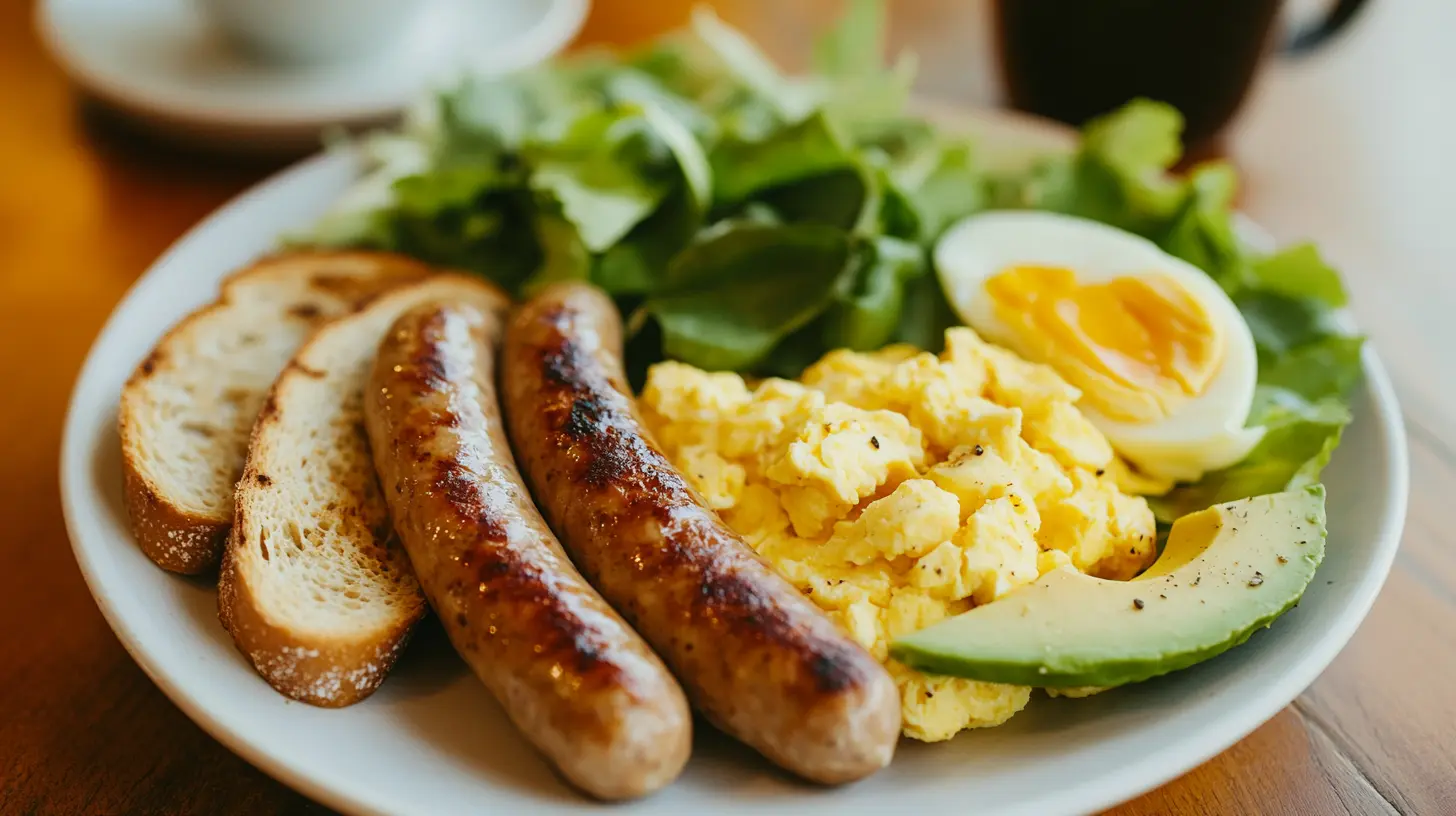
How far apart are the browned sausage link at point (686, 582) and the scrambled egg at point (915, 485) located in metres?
0.11

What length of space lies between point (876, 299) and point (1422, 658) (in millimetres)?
1203

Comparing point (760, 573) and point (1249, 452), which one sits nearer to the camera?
point (760, 573)

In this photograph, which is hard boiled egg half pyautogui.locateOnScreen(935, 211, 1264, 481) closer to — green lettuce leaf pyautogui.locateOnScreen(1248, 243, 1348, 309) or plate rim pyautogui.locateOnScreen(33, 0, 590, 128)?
green lettuce leaf pyautogui.locateOnScreen(1248, 243, 1348, 309)

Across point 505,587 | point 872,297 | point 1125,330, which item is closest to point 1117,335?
point 1125,330

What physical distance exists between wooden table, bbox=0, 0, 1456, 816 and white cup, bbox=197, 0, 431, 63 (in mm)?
392

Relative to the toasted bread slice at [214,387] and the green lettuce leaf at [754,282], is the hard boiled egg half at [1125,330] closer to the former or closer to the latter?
the green lettuce leaf at [754,282]

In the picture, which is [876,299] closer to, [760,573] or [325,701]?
[760,573]

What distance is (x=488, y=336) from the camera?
2.25m

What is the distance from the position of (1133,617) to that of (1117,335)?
749 mm

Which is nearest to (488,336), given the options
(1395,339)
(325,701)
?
(325,701)

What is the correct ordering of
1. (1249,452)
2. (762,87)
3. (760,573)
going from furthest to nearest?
1. (762,87)
2. (1249,452)
3. (760,573)

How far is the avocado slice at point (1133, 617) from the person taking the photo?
1.59 meters

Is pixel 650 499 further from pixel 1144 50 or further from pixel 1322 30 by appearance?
pixel 1322 30

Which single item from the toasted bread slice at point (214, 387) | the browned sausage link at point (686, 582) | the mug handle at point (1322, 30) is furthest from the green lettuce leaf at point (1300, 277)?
the toasted bread slice at point (214, 387)
